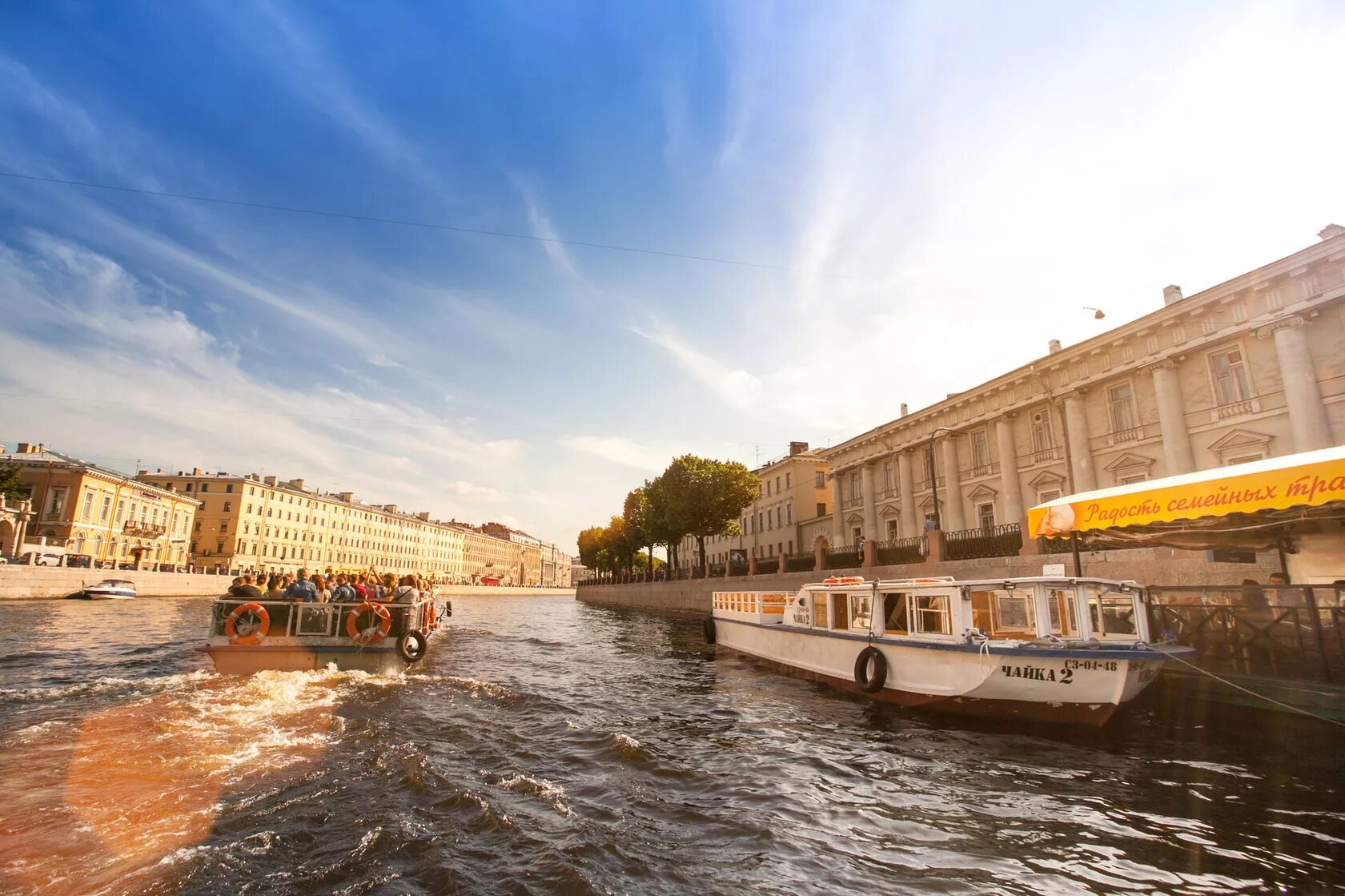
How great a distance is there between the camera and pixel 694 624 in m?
41.4

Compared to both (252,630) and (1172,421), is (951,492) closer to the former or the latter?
(1172,421)

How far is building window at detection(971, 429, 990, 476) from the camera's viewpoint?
35.9 meters

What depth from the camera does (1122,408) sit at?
2897cm

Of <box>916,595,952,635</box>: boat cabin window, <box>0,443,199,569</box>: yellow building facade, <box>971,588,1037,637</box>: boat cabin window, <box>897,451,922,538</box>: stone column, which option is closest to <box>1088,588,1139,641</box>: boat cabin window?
<box>971,588,1037,637</box>: boat cabin window

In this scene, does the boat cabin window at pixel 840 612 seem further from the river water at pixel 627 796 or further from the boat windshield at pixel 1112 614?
the boat windshield at pixel 1112 614

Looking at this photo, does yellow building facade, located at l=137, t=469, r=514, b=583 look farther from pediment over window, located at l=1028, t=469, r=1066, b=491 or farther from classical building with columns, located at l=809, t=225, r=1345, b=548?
pediment over window, located at l=1028, t=469, r=1066, b=491

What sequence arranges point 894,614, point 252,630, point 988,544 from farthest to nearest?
point 988,544, point 252,630, point 894,614

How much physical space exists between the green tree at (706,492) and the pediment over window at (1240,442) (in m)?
37.3

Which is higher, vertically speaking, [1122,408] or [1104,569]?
[1122,408]

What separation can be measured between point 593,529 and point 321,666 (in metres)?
107

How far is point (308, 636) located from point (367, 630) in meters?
1.31

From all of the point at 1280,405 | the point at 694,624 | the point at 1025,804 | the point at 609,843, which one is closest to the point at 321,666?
the point at 609,843

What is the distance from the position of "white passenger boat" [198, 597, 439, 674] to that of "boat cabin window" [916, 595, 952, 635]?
41.2 ft

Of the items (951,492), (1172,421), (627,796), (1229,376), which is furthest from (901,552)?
(627,796)
